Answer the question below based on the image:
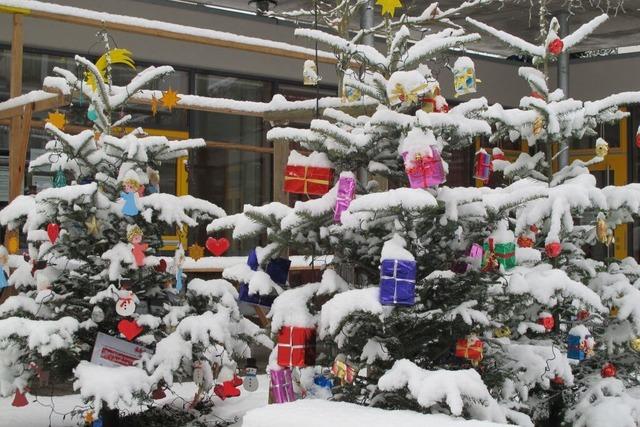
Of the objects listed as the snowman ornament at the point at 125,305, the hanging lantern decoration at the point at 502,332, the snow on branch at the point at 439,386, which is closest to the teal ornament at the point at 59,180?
the snowman ornament at the point at 125,305

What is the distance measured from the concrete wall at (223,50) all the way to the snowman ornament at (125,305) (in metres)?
5.91

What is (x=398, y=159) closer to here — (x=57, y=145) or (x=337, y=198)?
(x=337, y=198)

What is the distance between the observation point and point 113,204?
622 cm

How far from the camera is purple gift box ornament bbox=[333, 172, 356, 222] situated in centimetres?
474

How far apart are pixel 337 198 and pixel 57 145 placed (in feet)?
9.18

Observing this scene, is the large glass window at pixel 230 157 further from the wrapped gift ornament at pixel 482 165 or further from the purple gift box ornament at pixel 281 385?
the purple gift box ornament at pixel 281 385

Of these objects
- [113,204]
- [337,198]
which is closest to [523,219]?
[337,198]

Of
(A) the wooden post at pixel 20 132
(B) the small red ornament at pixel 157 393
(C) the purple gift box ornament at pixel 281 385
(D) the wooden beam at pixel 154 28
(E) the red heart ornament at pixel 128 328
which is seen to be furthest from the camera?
(D) the wooden beam at pixel 154 28

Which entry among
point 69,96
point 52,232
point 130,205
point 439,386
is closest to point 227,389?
point 130,205

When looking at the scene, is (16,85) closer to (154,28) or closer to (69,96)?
(69,96)

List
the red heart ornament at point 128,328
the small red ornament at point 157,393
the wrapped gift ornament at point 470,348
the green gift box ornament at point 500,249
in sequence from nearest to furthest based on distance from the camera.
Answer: the wrapped gift ornament at point 470,348 → the green gift box ornament at point 500,249 → the red heart ornament at point 128,328 → the small red ornament at point 157,393

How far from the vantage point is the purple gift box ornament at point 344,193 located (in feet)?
15.6

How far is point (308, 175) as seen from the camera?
504 centimetres

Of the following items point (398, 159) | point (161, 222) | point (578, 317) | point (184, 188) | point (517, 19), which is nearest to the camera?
point (398, 159)
